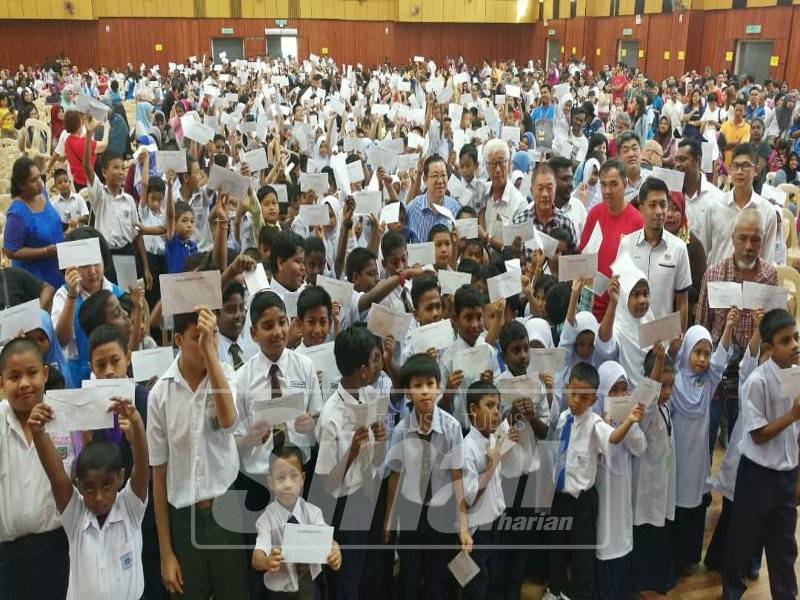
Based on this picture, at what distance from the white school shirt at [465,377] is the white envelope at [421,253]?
0.59 meters

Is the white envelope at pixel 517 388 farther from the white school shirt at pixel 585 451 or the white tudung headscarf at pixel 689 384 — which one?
the white tudung headscarf at pixel 689 384

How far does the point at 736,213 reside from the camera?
480cm

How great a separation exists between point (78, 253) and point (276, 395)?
4.59 ft

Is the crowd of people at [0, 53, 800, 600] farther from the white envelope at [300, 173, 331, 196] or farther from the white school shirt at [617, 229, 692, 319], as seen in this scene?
the white envelope at [300, 173, 331, 196]

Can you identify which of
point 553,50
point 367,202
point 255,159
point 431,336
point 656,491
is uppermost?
point 553,50

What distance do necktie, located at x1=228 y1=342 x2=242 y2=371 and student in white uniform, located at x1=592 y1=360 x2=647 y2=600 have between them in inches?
70.0

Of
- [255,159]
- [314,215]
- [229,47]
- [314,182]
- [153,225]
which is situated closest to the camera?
[314,215]

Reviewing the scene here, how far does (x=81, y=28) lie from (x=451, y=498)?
2866cm

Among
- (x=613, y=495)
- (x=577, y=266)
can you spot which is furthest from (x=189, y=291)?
(x=613, y=495)

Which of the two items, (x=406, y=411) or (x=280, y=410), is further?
(x=406, y=411)

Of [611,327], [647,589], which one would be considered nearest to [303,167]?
[611,327]

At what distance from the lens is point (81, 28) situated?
26.5 meters

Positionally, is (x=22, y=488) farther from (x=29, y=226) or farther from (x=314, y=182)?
(x=314, y=182)

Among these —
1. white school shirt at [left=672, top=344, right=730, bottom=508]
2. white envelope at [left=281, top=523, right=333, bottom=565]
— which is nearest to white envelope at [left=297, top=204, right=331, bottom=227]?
white school shirt at [left=672, top=344, right=730, bottom=508]
